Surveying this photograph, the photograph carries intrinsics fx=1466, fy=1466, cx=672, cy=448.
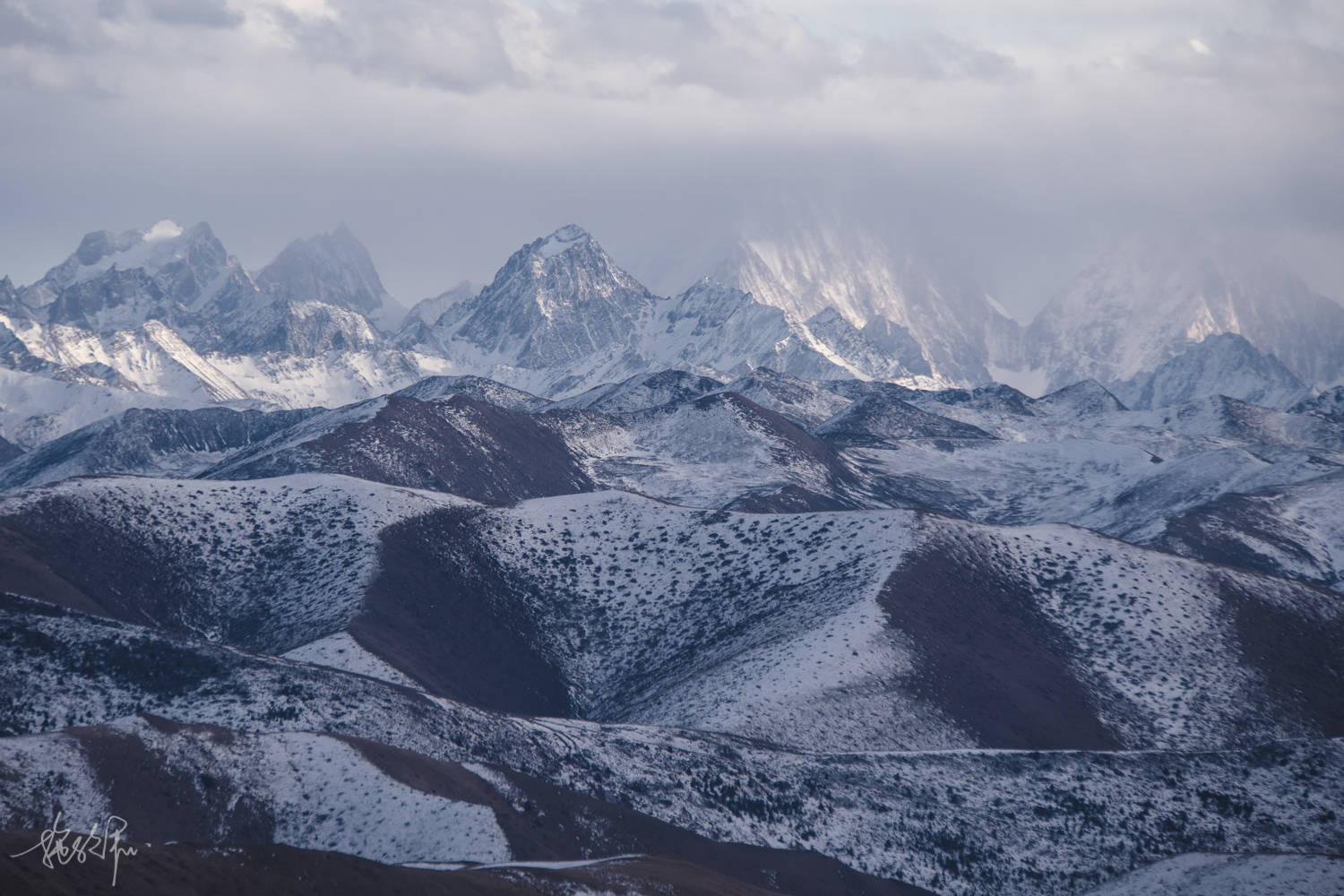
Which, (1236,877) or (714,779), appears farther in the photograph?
(714,779)

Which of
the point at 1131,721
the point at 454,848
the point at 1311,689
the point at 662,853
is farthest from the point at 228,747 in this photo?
the point at 1311,689

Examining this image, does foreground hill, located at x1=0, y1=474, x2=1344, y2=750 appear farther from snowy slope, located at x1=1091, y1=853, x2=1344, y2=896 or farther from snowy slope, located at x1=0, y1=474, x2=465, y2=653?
snowy slope, located at x1=1091, y1=853, x2=1344, y2=896

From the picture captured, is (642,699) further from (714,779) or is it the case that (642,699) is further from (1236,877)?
(1236,877)

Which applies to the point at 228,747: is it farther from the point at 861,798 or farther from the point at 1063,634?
the point at 1063,634

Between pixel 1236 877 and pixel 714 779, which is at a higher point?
pixel 1236 877

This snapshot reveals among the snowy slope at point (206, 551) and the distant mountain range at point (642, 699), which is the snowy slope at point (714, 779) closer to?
the distant mountain range at point (642, 699)

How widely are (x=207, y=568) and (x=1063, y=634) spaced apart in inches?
2967
